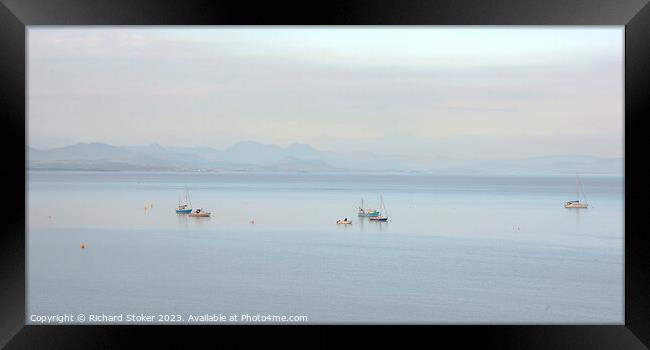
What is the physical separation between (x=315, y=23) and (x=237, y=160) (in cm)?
3775

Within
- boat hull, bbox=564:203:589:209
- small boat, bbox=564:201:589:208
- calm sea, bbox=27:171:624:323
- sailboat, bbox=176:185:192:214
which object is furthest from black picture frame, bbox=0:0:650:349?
boat hull, bbox=564:203:589:209

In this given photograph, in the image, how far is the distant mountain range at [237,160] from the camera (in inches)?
1511

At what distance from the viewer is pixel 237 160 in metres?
40.5

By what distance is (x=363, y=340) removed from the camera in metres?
3.10

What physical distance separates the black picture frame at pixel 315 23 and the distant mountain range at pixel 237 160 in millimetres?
33282

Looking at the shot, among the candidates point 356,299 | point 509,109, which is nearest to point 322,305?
point 356,299

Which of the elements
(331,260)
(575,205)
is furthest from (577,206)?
(331,260)

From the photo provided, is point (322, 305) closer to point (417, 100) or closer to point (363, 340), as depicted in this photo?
point (363, 340)

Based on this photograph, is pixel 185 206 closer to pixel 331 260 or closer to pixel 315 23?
pixel 331 260

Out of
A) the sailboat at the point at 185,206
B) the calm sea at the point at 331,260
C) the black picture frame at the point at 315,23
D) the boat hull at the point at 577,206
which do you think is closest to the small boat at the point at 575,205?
the boat hull at the point at 577,206

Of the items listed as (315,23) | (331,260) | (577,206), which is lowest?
(331,260)

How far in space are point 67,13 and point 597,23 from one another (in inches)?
96.1

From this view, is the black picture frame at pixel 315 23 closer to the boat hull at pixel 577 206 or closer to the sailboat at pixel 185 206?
the sailboat at pixel 185 206

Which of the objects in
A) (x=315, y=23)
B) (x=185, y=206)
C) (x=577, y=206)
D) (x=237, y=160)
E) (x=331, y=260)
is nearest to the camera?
(x=315, y=23)
